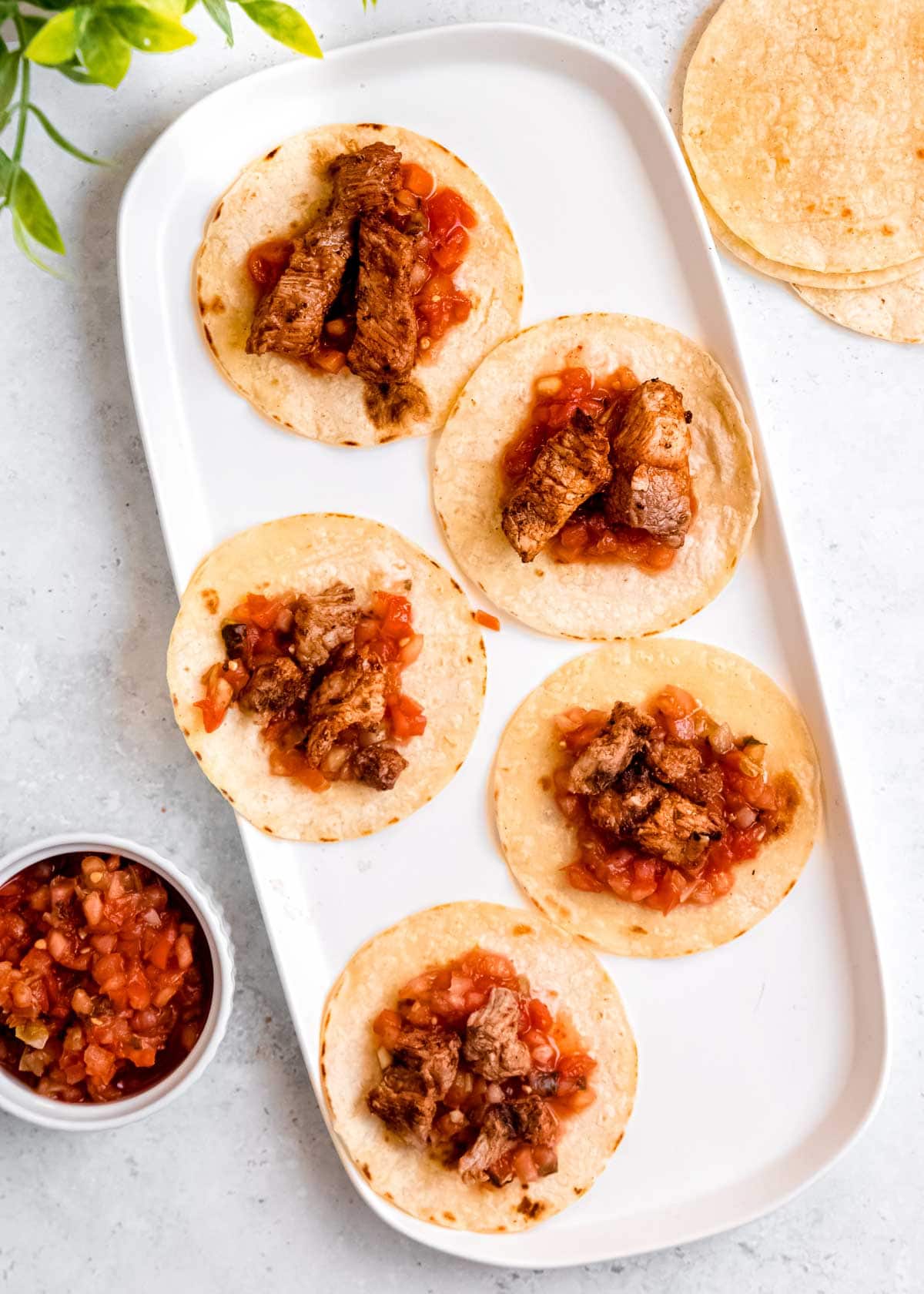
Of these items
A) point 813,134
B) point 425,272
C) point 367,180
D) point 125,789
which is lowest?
point 125,789

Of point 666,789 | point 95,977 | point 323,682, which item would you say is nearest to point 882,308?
point 666,789

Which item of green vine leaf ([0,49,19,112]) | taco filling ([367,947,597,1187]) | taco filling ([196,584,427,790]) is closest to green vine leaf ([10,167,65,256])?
green vine leaf ([0,49,19,112])

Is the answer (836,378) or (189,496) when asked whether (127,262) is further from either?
(836,378)

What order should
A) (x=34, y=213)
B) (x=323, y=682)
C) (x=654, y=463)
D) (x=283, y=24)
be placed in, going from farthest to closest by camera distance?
(x=323, y=682) < (x=654, y=463) < (x=283, y=24) < (x=34, y=213)

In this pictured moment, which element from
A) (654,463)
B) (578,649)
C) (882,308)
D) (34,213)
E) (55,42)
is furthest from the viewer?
(882,308)

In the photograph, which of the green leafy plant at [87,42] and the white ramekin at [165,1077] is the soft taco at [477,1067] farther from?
the green leafy plant at [87,42]

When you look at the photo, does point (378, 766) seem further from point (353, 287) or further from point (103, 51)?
point (103, 51)
